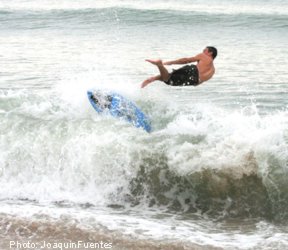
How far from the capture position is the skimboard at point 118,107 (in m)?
10.4

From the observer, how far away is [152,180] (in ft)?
28.3

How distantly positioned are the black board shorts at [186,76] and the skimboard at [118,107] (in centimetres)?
94

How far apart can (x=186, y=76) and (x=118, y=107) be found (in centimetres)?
155

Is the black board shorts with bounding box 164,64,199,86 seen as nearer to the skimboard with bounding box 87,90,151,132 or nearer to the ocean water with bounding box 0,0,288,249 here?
the ocean water with bounding box 0,0,288,249

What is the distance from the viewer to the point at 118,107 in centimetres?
1066

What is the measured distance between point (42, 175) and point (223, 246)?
385cm

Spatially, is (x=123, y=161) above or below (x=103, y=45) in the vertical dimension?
below

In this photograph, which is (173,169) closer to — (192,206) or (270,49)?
(192,206)

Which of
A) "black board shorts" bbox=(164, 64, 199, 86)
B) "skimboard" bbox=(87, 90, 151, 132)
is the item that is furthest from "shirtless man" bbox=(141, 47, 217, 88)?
"skimboard" bbox=(87, 90, 151, 132)

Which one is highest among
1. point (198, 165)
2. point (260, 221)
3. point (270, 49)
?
point (270, 49)

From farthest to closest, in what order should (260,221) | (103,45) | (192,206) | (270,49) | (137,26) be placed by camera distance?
(137,26) < (103,45) < (270,49) < (192,206) < (260,221)

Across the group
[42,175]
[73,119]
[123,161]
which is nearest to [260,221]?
[123,161]

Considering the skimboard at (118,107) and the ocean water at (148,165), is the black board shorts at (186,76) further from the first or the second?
the skimboard at (118,107)

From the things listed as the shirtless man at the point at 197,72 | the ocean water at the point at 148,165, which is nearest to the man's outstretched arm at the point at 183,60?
the shirtless man at the point at 197,72
